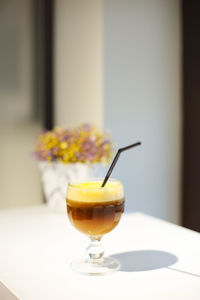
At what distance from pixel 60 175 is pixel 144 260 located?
601 mm

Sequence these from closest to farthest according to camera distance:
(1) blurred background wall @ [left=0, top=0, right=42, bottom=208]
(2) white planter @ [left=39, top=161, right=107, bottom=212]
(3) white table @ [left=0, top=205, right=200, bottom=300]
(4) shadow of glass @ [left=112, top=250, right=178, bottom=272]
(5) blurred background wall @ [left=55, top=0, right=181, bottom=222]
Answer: (3) white table @ [left=0, top=205, right=200, bottom=300] → (4) shadow of glass @ [left=112, top=250, right=178, bottom=272] → (2) white planter @ [left=39, top=161, right=107, bottom=212] → (5) blurred background wall @ [left=55, top=0, right=181, bottom=222] → (1) blurred background wall @ [left=0, top=0, right=42, bottom=208]

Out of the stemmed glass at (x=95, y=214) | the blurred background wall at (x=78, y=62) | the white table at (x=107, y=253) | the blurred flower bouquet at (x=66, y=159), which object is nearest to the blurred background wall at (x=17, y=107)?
the blurred background wall at (x=78, y=62)

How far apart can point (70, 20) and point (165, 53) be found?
1.83 ft

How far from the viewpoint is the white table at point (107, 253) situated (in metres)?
0.80

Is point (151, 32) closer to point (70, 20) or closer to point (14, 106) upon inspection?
point (70, 20)

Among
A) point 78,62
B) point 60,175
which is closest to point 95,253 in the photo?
point 60,175

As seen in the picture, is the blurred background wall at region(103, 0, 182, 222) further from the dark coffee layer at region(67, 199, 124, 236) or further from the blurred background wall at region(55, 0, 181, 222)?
the dark coffee layer at region(67, 199, 124, 236)

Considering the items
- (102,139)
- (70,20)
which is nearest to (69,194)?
(102,139)

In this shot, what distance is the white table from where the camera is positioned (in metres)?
0.80

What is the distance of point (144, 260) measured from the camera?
965mm

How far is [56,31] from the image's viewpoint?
251 centimetres

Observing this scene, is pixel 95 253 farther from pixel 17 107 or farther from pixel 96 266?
pixel 17 107

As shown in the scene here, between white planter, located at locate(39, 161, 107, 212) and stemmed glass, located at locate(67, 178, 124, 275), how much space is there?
505 mm

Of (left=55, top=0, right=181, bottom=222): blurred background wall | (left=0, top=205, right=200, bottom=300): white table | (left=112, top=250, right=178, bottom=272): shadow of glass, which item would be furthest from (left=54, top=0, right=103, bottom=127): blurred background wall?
(left=112, top=250, right=178, bottom=272): shadow of glass
